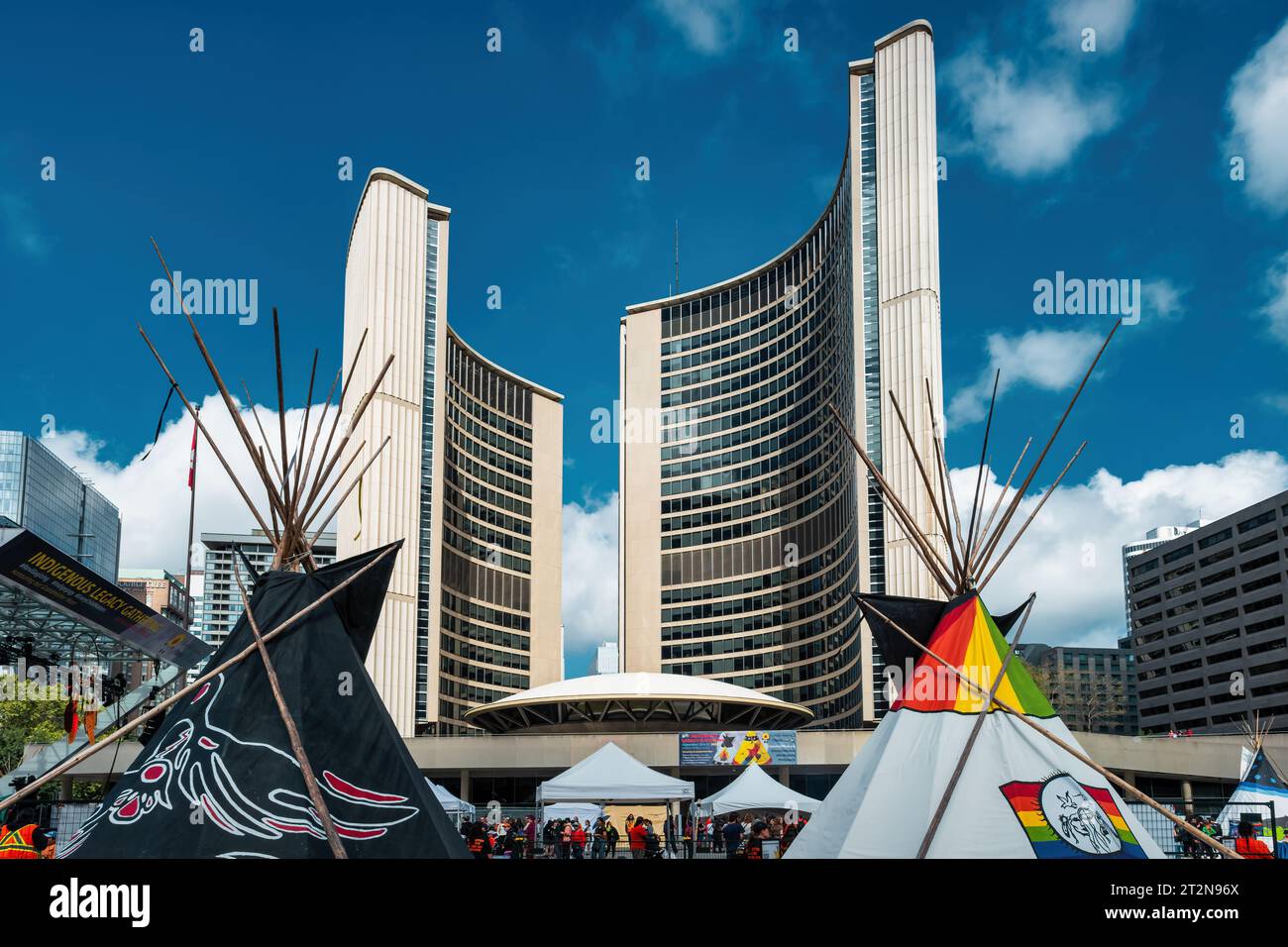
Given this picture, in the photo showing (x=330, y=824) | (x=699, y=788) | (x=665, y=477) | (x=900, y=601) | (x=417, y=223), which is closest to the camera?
(x=330, y=824)

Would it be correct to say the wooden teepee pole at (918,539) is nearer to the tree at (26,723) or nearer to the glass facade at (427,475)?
the tree at (26,723)

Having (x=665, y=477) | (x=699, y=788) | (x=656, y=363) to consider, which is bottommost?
(x=699, y=788)

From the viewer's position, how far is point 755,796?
2886 centimetres

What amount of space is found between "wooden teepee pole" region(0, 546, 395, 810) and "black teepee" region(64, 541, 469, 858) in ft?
0.51

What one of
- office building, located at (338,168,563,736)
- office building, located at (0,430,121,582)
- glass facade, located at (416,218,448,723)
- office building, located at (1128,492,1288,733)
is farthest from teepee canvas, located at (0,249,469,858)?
office building, located at (0,430,121,582)

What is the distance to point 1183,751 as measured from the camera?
61.3 m

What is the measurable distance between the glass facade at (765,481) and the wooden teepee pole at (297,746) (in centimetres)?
7056

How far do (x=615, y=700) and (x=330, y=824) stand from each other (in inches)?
2021

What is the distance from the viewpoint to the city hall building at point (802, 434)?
71.2 metres

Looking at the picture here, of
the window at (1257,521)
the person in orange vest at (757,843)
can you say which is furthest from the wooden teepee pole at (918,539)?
the window at (1257,521)

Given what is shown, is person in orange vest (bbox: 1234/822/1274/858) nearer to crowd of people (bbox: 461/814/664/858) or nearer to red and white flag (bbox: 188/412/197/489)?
crowd of people (bbox: 461/814/664/858)
